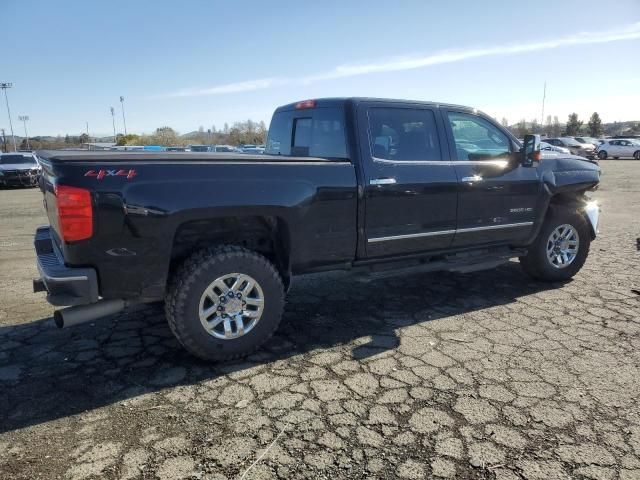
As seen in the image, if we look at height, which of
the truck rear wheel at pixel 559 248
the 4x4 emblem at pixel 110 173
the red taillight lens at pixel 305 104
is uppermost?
the red taillight lens at pixel 305 104

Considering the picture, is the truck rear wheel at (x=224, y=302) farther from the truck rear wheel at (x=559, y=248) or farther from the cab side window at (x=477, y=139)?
the truck rear wheel at (x=559, y=248)

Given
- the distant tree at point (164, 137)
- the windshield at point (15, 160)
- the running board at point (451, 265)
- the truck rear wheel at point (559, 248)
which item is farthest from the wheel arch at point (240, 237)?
the distant tree at point (164, 137)

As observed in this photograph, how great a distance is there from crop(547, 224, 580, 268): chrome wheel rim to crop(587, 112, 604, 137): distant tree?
69779mm

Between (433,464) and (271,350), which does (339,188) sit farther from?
(433,464)

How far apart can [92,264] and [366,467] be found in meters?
2.13

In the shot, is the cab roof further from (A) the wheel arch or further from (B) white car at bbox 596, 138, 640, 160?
(B) white car at bbox 596, 138, 640, 160

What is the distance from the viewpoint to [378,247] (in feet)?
13.8

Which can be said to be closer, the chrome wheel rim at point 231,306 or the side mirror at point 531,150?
the chrome wheel rim at point 231,306

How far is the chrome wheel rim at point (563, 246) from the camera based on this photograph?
5.51 m

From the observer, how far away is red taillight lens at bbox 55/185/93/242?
298 cm

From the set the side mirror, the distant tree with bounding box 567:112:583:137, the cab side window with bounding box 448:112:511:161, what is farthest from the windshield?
the distant tree with bounding box 567:112:583:137

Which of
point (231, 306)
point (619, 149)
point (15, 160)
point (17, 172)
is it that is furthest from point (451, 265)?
point (619, 149)

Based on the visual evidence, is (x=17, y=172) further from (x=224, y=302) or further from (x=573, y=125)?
(x=573, y=125)

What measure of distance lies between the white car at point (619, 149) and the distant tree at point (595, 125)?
3543cm
